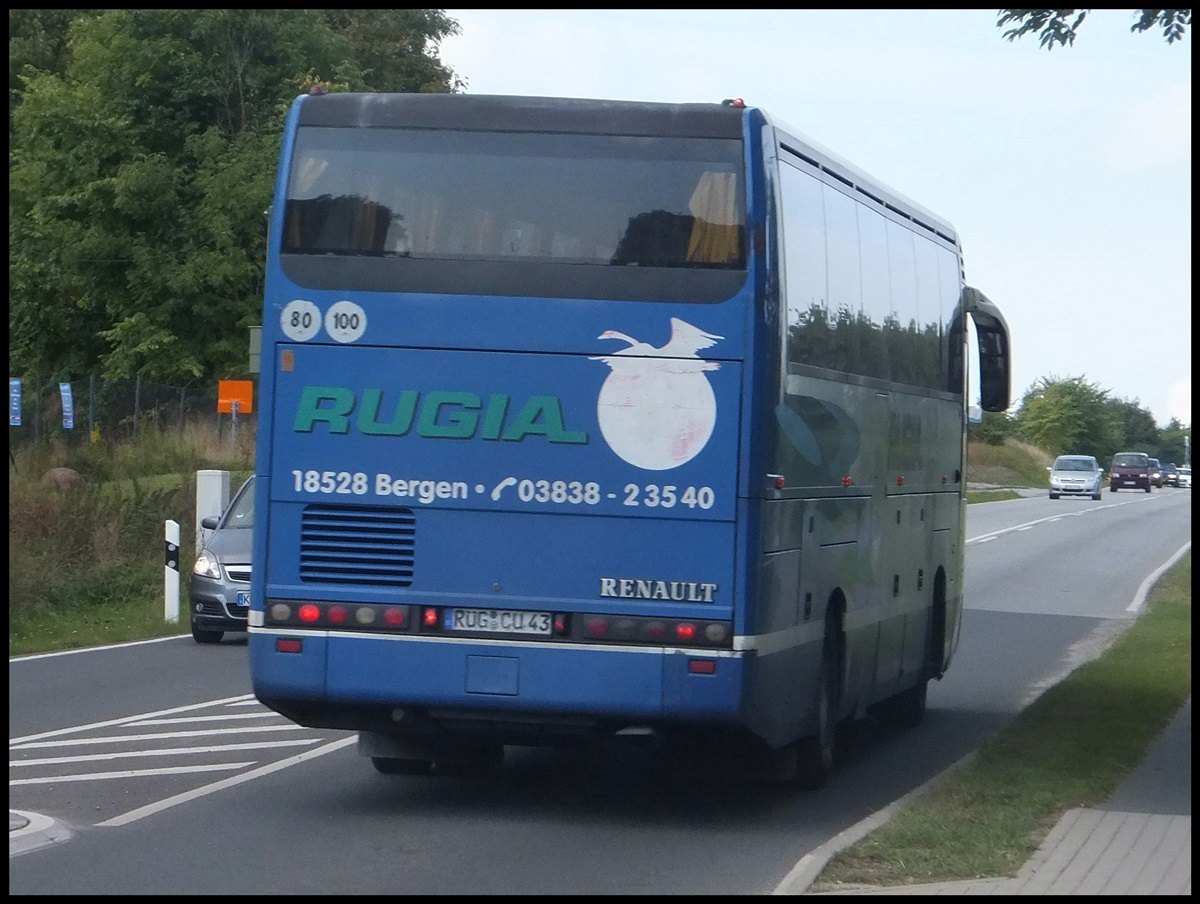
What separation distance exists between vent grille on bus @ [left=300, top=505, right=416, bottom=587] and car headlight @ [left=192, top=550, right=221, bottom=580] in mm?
10031

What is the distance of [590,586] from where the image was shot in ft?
31.7

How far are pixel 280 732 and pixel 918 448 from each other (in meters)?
4.79

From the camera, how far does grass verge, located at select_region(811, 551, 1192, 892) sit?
8.48 meters

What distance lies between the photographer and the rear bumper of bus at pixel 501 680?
9.47 meters

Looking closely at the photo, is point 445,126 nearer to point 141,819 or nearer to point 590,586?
point 590,586

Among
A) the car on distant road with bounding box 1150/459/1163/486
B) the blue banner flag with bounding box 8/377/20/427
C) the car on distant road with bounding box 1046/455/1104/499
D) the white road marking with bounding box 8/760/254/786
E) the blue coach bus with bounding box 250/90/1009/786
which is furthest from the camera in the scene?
the car on distant road with bounding box 1150/459/1163/486

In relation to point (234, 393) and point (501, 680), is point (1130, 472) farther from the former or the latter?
point (501, 680)

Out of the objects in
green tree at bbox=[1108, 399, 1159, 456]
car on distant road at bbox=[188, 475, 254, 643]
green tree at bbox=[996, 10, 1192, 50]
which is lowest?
car on distant road at bbox=[188, 475, 254, 643]

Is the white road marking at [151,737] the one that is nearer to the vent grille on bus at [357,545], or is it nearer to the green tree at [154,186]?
the vent grille on bus at [357,545]

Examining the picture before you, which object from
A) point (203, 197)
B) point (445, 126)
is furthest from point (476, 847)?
point (203, 197)

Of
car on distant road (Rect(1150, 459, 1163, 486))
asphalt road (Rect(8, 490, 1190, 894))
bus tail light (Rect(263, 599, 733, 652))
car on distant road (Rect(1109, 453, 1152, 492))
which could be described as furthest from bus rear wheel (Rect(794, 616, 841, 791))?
car on distant road (Rect(1150, 459, 1163, 486))

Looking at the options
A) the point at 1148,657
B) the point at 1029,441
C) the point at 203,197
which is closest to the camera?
the point at 1148,657

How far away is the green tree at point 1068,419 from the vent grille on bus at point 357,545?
419ft

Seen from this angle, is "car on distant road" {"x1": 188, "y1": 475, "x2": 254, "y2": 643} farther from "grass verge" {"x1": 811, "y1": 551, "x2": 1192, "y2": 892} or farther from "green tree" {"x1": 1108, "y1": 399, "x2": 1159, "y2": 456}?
"green tree" {"x1": 1108, "y1": 399, "x2": 1159, "y2": 456}
